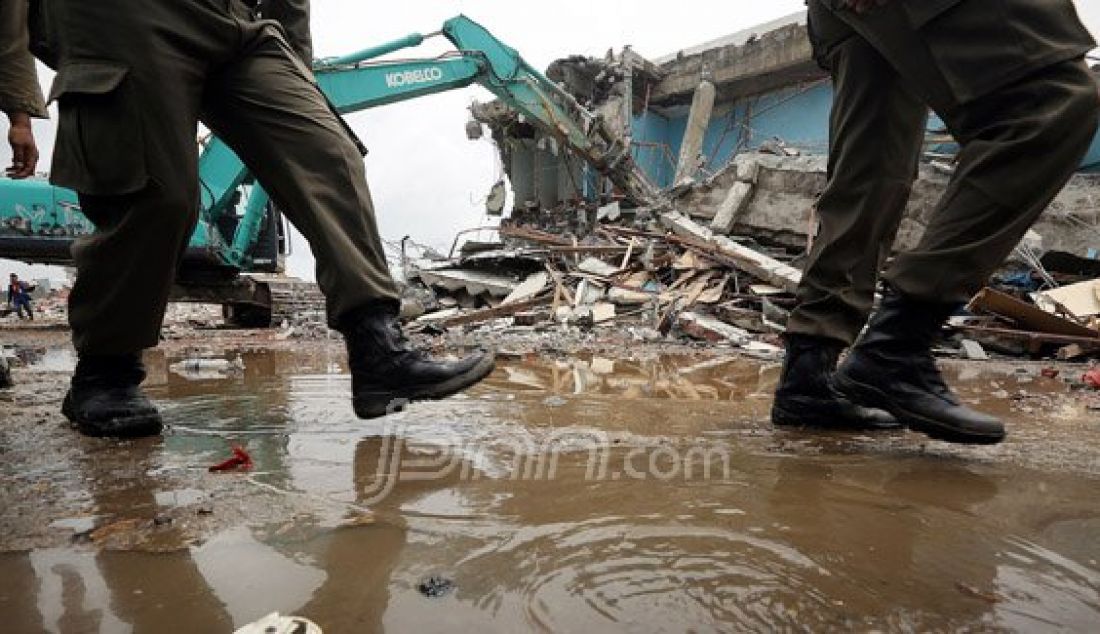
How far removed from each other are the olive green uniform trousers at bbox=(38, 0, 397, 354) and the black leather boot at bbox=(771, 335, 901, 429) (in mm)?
1095

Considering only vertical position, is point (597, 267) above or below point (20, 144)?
below

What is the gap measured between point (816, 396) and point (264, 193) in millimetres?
6237

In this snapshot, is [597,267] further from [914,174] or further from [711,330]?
[914,174]

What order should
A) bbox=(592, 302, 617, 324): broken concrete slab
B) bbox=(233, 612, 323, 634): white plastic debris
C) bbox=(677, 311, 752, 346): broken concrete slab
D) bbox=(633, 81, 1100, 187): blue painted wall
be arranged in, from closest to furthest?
bbox=(233, 612, 323, 634): white plastic debris → bbox=(677, 311, 752, 346): broken concrete slab → bbox=(592, 302, 617, 324): broken concrete slab → bbox=(633, 81, 1100, 187): blue painted wall

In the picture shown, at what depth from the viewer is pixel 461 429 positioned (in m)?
1.70

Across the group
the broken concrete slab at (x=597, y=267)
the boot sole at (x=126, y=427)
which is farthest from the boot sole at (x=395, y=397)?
the broken concrete slab at (x=597, y=267)

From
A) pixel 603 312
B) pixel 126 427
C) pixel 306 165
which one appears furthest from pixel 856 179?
pixel 603 312

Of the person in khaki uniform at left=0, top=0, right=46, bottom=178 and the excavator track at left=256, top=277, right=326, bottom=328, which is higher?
the person in khaki uniform at left=0, top=0, right=46, bottom=178

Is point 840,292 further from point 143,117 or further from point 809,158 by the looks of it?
point 809,158

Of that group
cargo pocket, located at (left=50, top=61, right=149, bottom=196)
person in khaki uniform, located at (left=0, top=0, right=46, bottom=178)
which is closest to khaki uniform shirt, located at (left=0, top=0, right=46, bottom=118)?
person in khaki uniform, located at (left=0, top=0, right=46, bottom=178)

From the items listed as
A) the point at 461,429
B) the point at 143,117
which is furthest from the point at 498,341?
the point at 143,117

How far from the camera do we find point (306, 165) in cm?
159

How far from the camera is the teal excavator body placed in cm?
630

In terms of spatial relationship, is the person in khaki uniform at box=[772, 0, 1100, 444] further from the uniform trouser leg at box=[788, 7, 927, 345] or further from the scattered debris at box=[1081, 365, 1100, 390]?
the scattered debris at box=[1081, 365, 1100, 390]
